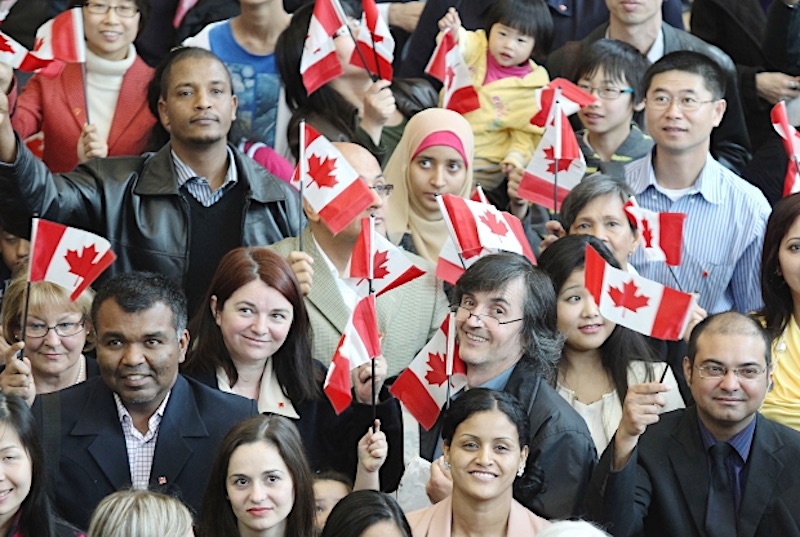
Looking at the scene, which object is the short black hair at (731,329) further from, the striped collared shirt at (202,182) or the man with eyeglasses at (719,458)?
the striped collared shirt at (202,182)

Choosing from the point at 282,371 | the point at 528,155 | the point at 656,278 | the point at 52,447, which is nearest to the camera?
the point at 52,447

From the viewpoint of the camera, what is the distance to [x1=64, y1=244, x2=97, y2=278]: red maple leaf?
6332 millimetres

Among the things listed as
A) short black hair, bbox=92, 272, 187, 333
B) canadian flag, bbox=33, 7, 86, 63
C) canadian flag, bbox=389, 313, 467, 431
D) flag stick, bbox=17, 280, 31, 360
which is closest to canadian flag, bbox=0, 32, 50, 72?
canadian flag, bbox=33, 7, 86, 63

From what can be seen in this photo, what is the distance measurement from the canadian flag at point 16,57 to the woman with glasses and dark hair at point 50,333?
925 millimetres

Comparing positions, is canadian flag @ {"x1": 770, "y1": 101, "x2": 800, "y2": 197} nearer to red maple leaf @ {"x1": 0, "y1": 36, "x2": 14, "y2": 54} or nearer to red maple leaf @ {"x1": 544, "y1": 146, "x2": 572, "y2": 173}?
red maple leaf @ {"x1": 544, "y1": 146, "x2": 572, "y2": 173}

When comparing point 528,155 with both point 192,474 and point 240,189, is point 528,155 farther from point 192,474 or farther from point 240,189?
point 192,474

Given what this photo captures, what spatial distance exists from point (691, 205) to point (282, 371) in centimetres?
213

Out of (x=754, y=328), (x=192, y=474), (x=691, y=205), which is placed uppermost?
(x=691, y=205)

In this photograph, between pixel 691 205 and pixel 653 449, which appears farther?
pixel 691 205

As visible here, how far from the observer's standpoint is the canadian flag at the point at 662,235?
276 inches

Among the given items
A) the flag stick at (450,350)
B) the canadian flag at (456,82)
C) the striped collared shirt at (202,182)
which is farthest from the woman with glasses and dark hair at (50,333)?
the canadian flag at (456,82)

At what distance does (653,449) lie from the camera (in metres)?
6.20

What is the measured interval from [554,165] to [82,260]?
232cm

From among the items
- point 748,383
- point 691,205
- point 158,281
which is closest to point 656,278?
point 691,205
